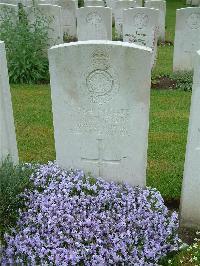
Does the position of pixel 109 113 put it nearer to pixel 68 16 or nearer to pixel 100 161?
pixel 100 161

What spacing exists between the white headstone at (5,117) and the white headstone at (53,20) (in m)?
5.64

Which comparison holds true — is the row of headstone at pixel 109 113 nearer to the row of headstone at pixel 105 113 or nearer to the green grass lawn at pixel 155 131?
the row of headstone at pixel 105 113

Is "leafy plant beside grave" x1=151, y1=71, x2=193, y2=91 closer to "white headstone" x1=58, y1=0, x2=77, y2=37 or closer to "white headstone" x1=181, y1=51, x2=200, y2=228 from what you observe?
"white headstone" x1=181, y1=51, x2=200, y2=228

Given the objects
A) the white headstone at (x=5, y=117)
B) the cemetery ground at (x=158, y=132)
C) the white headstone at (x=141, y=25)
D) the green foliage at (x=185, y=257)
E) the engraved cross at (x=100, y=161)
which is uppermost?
the white headstone at (x=141, y=25)

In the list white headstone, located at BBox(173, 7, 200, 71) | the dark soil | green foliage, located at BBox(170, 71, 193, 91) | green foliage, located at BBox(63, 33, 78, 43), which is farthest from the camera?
green foliage, located at BBox(63, 33, 78, 43)

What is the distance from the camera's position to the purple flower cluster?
3529 mm

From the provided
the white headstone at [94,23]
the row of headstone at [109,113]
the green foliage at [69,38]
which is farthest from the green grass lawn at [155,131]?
the green foliage at [69,38]

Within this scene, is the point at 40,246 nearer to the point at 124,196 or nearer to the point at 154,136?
the point at 124,196

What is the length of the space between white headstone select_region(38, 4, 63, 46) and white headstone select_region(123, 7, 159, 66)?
1469 millimetres

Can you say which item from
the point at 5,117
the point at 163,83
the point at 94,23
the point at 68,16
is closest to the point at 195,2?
the point at 68,16

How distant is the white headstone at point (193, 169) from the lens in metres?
3.90

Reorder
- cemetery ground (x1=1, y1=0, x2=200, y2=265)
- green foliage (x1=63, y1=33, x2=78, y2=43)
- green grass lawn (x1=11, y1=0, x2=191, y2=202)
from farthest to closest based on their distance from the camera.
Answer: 1. green foliage (x1=63, y1=33, x2=78, y2=43)
2. green grass lawn (x1=11, y1=0, x2=191, y2=202)
3. cemetery ground (x1=1, y1=0, x2=200, y2=265)

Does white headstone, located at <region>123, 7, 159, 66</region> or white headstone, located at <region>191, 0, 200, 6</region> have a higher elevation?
white headstone, located at <region>191, 0, 200, 6</region>

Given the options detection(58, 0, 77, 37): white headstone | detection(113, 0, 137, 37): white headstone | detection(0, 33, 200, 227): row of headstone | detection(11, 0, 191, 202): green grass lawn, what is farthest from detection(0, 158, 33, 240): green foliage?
detection(58, 0, 77, 37): white headstone
